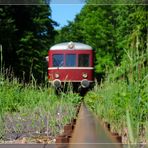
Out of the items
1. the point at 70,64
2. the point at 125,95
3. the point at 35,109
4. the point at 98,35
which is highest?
the point at 98,35

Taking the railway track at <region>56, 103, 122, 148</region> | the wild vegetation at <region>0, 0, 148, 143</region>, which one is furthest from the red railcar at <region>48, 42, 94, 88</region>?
the railway track at <region>56, 103, 122, 148</region>

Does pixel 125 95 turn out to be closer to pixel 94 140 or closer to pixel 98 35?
pixel 98 35

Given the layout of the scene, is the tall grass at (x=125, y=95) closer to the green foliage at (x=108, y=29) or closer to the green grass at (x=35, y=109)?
the green foliage at (x=108, y=29)

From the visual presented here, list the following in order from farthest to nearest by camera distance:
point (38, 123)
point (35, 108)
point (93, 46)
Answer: point (35, 108), point (38, 123), point (93, 46)

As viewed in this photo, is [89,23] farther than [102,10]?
Yes

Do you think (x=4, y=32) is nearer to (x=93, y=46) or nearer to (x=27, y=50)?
(x=27, y=50)

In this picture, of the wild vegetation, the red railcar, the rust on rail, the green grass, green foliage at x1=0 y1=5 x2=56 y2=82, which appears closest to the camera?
the rust on rail

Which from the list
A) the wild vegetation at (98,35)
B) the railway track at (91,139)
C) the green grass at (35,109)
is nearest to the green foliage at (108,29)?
the wild vegetation at (98,35)

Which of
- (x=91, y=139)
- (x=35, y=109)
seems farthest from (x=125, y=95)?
(x=91, y=139)

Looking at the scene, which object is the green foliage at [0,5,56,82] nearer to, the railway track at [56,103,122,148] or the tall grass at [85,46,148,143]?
the tall grass at [85,46,148,143]

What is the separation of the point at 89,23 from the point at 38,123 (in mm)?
1492

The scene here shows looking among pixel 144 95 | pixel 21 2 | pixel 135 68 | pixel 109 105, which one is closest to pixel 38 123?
pixel 109 105

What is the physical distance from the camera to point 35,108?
4.33 m

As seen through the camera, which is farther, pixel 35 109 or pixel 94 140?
pixel 35 109
